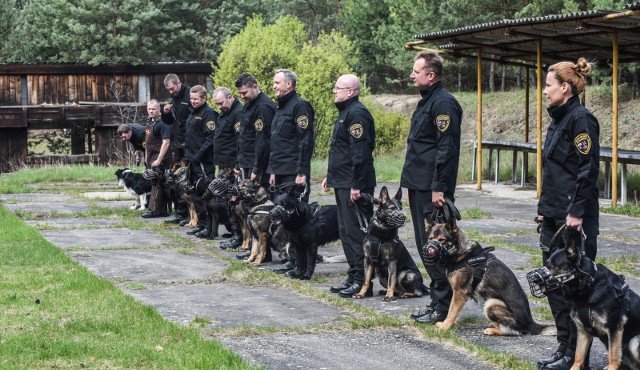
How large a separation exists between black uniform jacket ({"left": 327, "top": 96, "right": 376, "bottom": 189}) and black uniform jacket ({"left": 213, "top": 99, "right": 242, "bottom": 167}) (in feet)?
14.5

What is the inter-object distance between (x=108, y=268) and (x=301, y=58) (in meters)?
18.7

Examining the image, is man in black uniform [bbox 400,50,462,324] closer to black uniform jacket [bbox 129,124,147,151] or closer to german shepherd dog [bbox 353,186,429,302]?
german shepherd dog [bbox 353,186,429,302]

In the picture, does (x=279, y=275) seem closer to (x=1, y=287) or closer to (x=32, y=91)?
(x=1, y=287)

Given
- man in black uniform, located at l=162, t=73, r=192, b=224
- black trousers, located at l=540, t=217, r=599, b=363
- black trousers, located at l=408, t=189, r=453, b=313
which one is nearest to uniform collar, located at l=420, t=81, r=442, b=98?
black trousers, located at l=408, t=189, r=453, b=313

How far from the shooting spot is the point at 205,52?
49.5 meters

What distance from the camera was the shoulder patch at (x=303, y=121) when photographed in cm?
1069

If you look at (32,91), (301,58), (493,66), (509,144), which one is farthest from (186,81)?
(509,144)

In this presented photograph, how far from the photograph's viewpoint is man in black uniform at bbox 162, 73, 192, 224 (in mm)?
15766

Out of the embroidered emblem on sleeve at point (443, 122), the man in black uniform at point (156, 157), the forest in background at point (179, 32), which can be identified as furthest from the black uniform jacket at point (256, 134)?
the forest in background at point (179, 32)

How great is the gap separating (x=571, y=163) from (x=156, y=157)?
11833 mm

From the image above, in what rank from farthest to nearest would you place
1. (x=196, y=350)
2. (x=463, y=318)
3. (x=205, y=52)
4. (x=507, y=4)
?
(x=205, y=52) → (x=507, y=4) → (x=463, y=318) → (x=196, y=350)

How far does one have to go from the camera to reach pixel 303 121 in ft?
35.2

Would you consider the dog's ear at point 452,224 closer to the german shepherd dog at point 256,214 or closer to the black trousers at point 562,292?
the black trousers at point 562,292

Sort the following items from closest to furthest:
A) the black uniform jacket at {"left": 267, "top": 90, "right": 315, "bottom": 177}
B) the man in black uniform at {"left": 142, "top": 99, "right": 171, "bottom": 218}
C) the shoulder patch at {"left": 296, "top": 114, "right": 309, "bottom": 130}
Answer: the shoulder patch at {"left": 296, "top": 114, "right": 309, "bottom": 130}
the black uniform jacket at {"left": 267, "top": 90, "right": 315, "bottom": 177}
the man in black uniform at {"left": 142, "top": 99, "right": 171, "bottom": 218}
